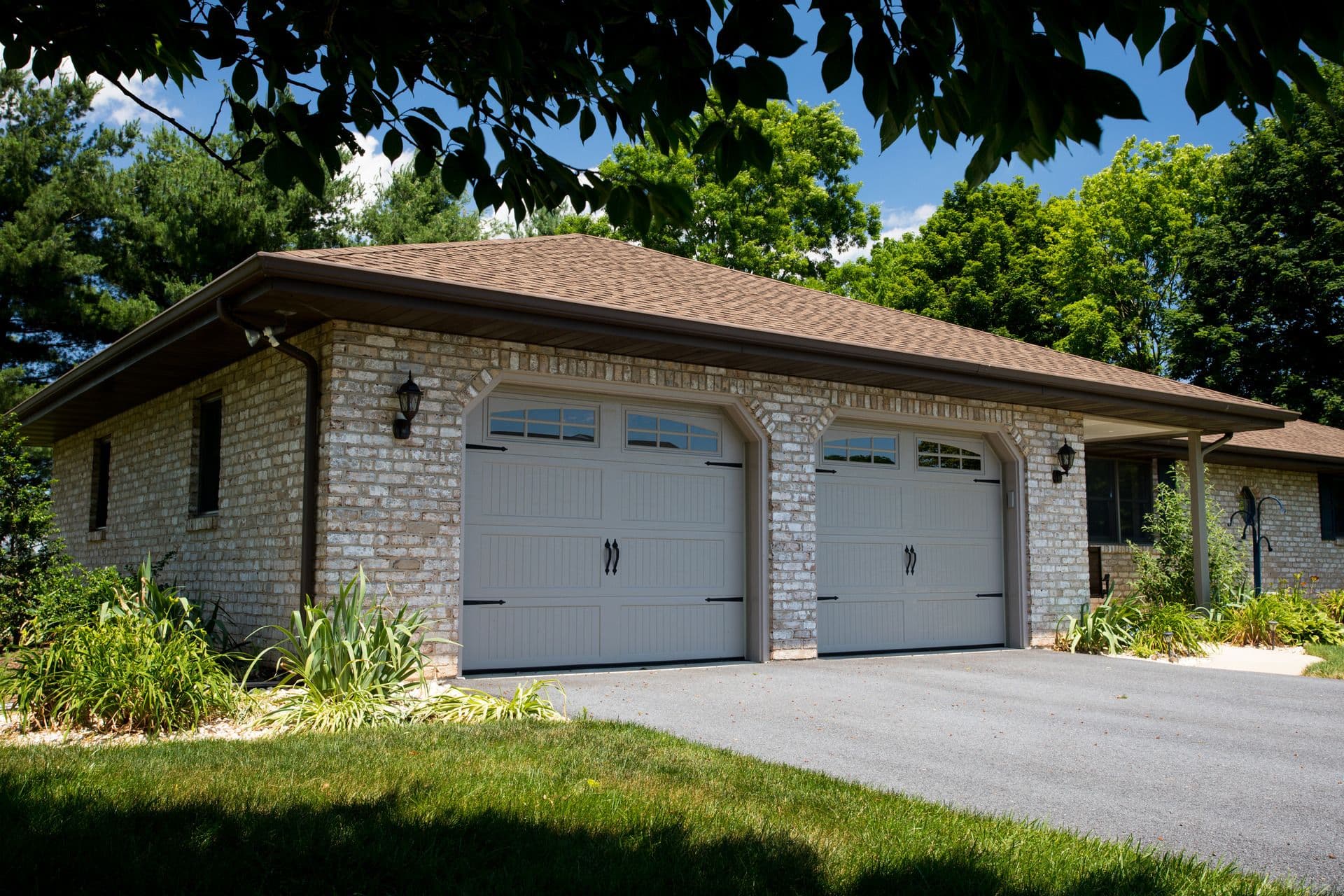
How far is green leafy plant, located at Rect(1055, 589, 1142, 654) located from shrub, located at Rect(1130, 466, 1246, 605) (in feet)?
6.15

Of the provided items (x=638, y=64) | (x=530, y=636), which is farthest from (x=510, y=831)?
(x=530, y=636)

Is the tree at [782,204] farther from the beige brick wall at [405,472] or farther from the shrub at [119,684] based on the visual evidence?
the shrub at [119,684]

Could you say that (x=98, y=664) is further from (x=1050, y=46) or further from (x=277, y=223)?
(x=277, y=223)

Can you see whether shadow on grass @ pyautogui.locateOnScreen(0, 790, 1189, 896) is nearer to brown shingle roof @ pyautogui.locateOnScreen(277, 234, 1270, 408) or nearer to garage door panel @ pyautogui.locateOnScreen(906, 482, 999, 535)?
brown shingle roof @ pyautogui.locateOnScreen(277, 234, 1270, 408)

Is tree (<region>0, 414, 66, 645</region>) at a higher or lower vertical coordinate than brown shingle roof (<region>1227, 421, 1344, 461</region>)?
lower

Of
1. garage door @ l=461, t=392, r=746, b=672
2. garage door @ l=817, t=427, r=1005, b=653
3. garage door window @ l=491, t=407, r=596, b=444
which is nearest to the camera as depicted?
garage door @ l=461, t=392, r=746, b=672

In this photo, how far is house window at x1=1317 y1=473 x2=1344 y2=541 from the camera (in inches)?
795

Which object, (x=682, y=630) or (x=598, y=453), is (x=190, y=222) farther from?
(x=682, y=630)

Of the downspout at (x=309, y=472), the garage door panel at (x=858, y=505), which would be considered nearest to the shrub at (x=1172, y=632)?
the garage door panel at (x=858, y=505)

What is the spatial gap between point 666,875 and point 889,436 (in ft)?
28.2

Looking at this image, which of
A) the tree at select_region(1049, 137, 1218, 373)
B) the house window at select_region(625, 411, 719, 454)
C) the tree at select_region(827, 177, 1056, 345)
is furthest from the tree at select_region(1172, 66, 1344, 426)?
the house window at select_region(625, 411, 719, 454)

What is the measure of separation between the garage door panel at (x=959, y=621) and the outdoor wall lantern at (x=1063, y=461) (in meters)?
1.57

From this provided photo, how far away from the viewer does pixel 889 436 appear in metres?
11.9

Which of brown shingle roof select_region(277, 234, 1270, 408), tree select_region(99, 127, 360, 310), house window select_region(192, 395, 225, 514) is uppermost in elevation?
tree select_region(99, 127, 360, 310)
